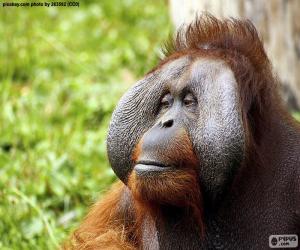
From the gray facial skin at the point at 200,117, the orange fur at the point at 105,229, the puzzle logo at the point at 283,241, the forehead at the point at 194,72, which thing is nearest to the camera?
the gray facial skin at the point at 200,117

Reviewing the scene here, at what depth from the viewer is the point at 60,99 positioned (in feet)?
22.1

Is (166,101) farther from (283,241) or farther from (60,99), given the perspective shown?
(60,99)

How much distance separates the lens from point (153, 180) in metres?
3.50

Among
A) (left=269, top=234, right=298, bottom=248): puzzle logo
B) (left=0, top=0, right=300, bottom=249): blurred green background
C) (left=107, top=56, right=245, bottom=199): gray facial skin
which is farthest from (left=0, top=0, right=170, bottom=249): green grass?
(left=269, top=234, right=298, bottom=248): puzzle logo

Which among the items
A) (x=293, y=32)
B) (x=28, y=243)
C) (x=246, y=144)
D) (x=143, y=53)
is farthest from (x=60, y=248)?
(x=143, y=53)

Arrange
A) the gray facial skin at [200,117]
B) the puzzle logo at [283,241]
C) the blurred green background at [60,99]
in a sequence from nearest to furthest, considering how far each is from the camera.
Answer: the gray facial skin at [200,117] < the puzzle logo at [283,241] < the blurred green background at [60,99]

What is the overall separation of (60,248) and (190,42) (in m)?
1.33

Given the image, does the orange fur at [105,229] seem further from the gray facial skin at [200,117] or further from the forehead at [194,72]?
the forehead at [194,72]

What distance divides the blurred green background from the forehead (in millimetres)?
876

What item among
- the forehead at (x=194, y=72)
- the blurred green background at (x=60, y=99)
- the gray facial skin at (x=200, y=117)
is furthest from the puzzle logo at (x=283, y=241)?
the blurred green background at (x=60, y=99)

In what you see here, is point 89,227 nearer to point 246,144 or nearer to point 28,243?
point 28,243

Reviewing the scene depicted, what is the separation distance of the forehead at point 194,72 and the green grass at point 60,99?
4.66ft

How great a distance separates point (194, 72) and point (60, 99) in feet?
10.6

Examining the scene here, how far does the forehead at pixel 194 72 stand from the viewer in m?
3.59
